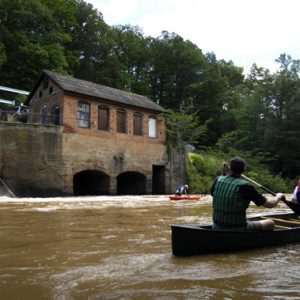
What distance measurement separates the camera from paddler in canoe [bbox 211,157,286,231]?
21.4ft

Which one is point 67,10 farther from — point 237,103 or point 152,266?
point 152,266

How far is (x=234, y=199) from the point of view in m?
6.58

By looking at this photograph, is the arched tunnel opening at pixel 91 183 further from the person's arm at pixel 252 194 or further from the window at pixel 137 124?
the person's arm at pixel 252 194

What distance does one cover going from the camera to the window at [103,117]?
30.2 meters

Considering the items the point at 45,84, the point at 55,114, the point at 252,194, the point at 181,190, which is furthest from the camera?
the point at 45,84

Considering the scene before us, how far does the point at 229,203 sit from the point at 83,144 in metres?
22.4

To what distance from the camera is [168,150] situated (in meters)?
33.8

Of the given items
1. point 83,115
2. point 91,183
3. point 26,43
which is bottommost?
point 91,183

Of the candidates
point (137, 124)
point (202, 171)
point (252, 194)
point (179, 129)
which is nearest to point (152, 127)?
point (137, 124)

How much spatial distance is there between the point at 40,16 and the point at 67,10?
6.14 metres

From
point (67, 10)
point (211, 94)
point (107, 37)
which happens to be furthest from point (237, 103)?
point (67, 10)

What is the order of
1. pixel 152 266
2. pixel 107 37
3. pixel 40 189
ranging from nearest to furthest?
pixel 152 266, pixel 40 189, pixel 107 37

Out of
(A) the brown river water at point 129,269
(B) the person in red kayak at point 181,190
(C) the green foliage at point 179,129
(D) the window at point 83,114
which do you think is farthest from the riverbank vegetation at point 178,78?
(A) the brown river water at point 129,269

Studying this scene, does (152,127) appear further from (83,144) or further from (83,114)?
A: (83,144)
